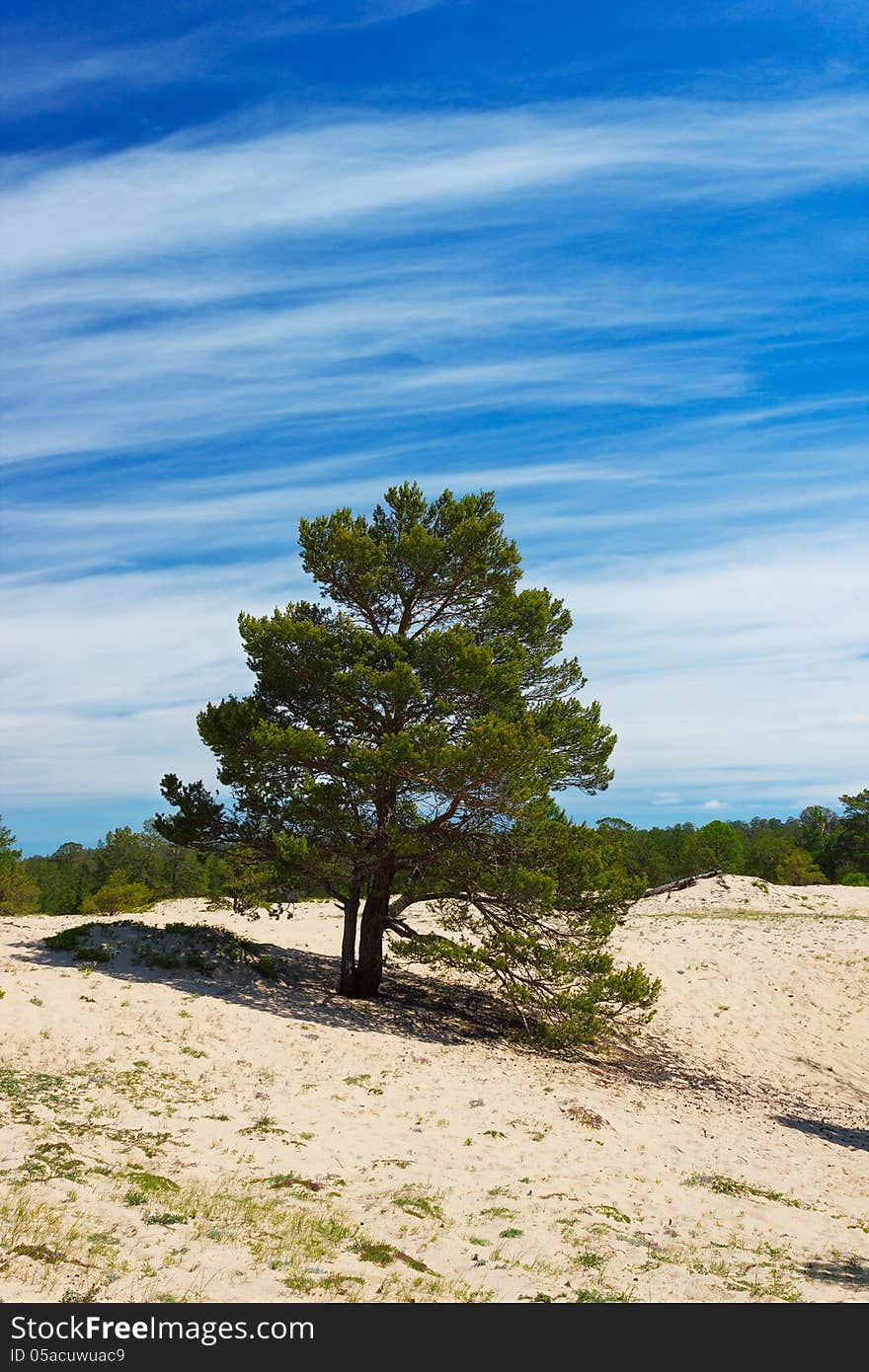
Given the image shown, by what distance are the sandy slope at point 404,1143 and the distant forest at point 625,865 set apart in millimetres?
31129

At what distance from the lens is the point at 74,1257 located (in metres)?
7.86

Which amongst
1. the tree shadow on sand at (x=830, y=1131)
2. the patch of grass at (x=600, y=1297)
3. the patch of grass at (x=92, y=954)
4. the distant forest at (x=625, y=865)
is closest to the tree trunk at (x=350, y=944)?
the patch of grass at (x=92, y=954)

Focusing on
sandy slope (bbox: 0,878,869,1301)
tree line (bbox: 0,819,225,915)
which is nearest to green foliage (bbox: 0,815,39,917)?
tree line (bbox: 0,819,225,915)

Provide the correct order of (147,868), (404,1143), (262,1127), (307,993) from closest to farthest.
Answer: (262,1127), (404,1143), (307,993), (147,868)

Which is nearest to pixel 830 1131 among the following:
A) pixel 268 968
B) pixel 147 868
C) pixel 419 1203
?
pixel 419 1203

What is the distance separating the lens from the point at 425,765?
19469mm

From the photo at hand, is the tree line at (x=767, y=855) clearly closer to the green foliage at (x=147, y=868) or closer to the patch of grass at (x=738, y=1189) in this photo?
the green foliage at (x=147, y=868)

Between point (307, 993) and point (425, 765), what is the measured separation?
7.21 metres

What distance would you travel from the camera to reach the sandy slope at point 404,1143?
8.69 metres

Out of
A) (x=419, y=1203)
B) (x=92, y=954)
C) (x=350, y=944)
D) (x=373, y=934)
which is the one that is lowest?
(x=419, y=1203)

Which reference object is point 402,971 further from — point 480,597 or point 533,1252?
point 533,1252

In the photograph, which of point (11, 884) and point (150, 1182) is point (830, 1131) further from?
point (11, 884)
